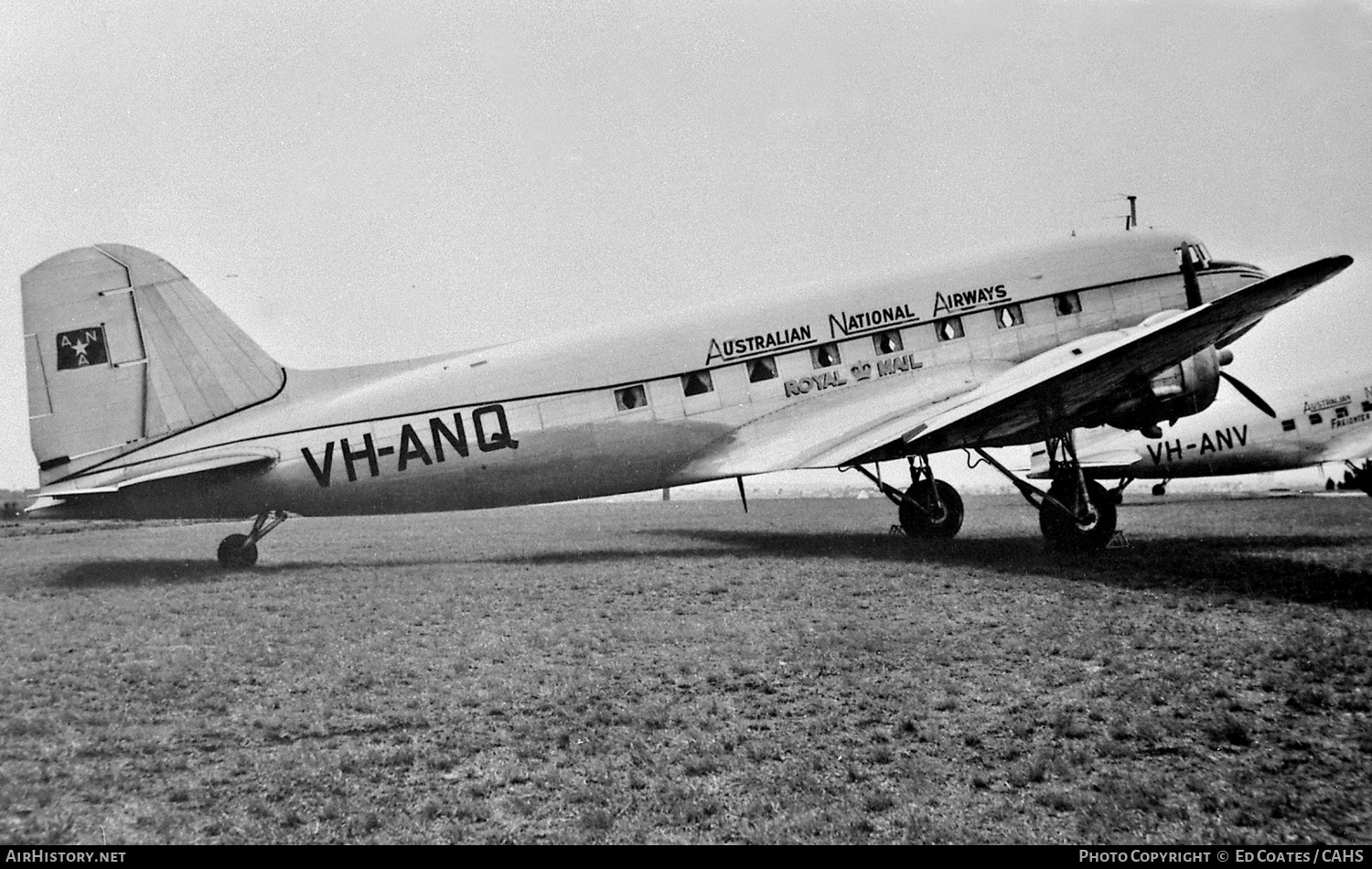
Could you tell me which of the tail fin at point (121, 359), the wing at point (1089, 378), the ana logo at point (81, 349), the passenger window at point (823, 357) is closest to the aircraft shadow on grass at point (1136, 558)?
the wing at point (1089, 378)

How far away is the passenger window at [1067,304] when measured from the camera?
476 inches

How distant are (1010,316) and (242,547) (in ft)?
35.1

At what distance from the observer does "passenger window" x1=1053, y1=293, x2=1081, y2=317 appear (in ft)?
39.7

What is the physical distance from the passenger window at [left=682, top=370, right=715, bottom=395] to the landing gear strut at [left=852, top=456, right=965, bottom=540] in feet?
9.39

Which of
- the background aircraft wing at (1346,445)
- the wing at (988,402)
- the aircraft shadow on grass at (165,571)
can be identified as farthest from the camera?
the background aircraft wing at (1346,445)

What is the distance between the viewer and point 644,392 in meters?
11.3

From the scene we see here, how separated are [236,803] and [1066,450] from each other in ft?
33.1

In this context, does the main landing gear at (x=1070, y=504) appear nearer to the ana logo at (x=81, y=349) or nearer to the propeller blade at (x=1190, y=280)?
the propeller blade at (x=1190, y=280)

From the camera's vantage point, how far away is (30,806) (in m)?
3.35

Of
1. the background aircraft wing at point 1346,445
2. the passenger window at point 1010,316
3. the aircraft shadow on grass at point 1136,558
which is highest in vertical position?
the passenger window at point 1010,316

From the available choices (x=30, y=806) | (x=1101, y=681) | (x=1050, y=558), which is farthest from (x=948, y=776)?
(x=1050, y=558)

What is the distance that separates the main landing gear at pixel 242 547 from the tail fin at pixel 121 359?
4.59 feet

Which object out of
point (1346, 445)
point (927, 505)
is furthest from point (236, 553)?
point (1346, 445)

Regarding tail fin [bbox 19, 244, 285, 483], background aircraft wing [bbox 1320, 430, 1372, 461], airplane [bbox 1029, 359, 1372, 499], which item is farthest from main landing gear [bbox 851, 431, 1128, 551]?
background aircraft wing [bbox 1320, 430, 1372, 461]
